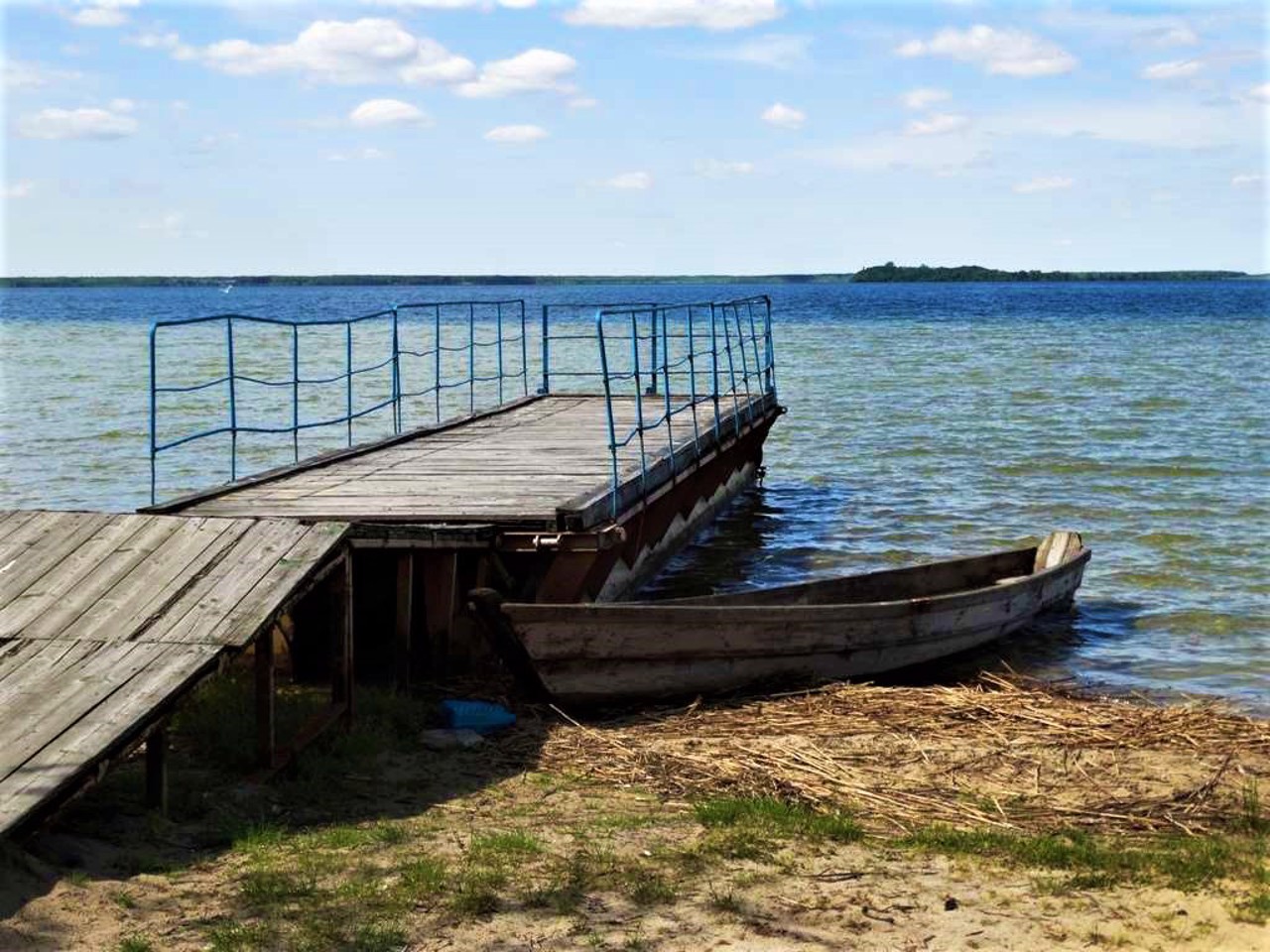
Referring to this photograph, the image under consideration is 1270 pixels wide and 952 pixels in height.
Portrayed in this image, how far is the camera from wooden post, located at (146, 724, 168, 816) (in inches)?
251

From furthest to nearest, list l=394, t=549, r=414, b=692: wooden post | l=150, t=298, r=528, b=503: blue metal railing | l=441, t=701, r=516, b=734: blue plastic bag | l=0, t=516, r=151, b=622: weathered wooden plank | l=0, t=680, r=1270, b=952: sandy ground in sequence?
1. l=150, t=298, r=528, b=503: blue metal railing
2. l=394, t=549, r=414, b=692: wooden post
3. l=441, t=701, r=516, b=734: blue plastic bag
4. l=0, t=516, r=151, b=622: weathered wooden plank
5. l=0, t=680, r=1270, b=952: sandy ground

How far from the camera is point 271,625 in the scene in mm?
6895

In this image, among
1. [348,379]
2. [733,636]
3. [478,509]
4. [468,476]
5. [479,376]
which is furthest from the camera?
[479,376]

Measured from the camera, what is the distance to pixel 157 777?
642 cm

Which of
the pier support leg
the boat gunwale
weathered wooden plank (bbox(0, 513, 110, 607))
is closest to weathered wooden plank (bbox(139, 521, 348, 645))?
the pier support leg

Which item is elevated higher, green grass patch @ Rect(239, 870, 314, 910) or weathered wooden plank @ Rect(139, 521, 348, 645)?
weathered wooden plank @ Rect(139, 521, 348, 645)

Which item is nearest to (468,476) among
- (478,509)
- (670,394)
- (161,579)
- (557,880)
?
(478,509)

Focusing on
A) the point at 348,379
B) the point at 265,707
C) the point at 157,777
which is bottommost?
the point at 157,777

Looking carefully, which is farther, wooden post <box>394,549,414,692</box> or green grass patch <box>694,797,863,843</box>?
wooden post <box>394,549,414,692</box>

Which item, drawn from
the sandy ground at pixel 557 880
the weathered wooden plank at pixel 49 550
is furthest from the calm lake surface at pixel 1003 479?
the weathered wooden plank at pixel 49 550

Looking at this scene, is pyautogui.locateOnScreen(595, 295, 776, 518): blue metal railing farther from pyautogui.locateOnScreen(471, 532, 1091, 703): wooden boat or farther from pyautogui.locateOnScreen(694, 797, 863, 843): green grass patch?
pyautogui.locateOnScreen(694, 797, 863, 843): green grass patch

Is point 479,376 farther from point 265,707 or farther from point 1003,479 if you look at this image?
point 265,707

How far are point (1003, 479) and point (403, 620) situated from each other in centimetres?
1313

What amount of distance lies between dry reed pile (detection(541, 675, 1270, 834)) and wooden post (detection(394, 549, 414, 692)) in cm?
101
